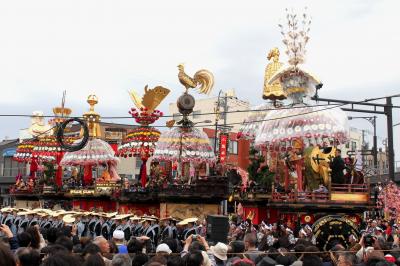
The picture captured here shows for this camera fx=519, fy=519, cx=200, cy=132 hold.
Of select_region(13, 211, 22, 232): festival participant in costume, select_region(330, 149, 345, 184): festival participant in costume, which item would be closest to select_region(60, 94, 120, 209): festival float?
Result: select_region(13, 211, 22, 232): festival participant in costume

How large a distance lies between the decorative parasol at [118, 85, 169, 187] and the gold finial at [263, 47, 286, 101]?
19.6 ft

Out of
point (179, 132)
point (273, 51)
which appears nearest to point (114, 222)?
point (179, 132)

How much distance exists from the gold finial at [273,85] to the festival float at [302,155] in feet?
14.3

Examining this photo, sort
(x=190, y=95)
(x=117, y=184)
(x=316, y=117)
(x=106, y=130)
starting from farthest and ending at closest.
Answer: (x=106, y=130) < (x=117, y=184) < (x=190, y=95) < (x=316, y=117)

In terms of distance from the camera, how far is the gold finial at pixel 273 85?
100.0 feet

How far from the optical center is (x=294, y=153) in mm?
23828

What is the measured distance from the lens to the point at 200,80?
91.7 feet

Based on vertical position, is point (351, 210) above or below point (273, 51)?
below

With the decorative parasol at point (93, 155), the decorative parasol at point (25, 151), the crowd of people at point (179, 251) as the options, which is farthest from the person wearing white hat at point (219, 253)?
the decorative parasol at point (25, 151)

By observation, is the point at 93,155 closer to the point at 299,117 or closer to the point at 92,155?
the point at 92,155

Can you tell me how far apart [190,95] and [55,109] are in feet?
56.6

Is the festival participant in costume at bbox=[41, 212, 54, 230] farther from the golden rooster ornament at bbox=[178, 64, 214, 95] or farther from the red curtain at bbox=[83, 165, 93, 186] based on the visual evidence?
the red curtain at bbox=[83, 165, 93, 186]

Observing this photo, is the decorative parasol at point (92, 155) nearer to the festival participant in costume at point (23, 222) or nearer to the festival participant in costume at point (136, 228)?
the festival participant in costume at point (23, 222)

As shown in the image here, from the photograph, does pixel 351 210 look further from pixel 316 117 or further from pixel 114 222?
pixel 114 222
